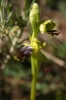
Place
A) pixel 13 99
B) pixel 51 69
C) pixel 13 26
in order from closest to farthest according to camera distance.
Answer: pixel 13 26, pixel 13 99, pixel 51 69

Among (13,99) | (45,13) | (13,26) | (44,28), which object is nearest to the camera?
(44,28)

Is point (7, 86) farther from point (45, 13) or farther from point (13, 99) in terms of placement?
point (45, 13)

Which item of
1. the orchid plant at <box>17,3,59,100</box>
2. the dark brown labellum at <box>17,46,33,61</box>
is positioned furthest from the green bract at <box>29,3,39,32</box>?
the dark brown labellum at <box>17,46,33,61</box>

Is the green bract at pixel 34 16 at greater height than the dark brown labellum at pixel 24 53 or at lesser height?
greater

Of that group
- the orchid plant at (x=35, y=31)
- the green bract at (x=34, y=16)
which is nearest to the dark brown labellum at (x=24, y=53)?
the orchid plant at (x=35, y=31)

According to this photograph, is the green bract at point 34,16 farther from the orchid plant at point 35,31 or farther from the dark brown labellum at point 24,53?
the dark brown labellum at point 24,53

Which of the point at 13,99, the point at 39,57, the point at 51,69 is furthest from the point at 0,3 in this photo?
the point at 51,69

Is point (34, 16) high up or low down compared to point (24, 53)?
up

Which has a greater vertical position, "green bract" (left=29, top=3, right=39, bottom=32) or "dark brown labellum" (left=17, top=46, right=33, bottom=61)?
"green bract" (left=29, top=3, right=39, bottom=32)

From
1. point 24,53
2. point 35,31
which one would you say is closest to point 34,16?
point 35,31

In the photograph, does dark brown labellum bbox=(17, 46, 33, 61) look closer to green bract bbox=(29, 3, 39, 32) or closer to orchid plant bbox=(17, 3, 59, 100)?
orchid plant bbox=(17, 3, 59, 100)

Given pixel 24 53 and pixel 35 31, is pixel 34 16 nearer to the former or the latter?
pixel 35 31
